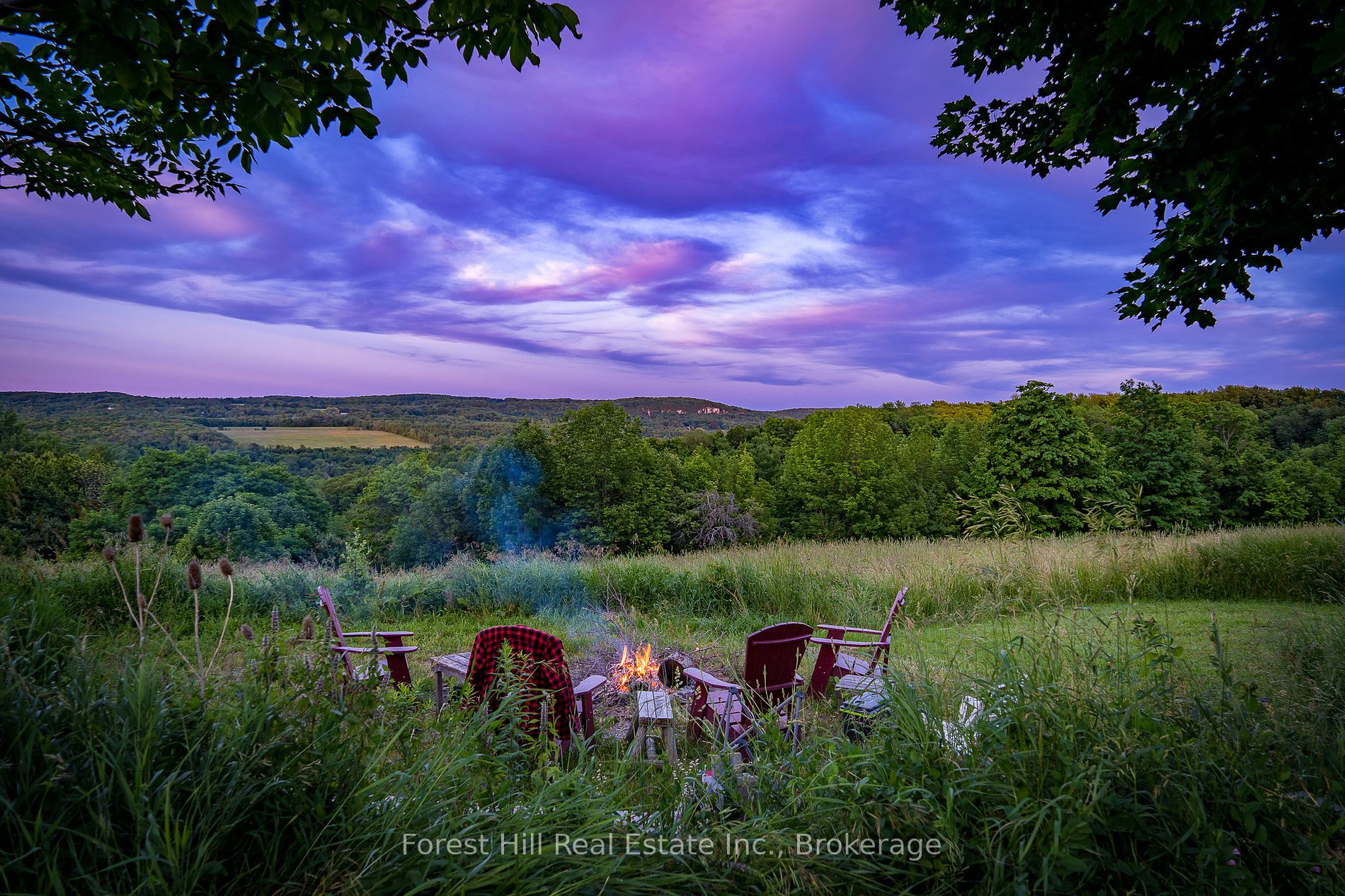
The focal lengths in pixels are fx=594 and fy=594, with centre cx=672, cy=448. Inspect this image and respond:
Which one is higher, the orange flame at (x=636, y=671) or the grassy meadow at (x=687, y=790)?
the grassy meadow at (x=687, y=790)

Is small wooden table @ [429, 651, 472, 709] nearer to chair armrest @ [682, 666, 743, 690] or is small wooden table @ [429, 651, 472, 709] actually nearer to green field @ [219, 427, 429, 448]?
chair armrest @ [682, 666, 743, 690]

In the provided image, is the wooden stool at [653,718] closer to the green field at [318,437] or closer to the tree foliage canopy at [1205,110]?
the tree foliage canopy at [1205,110]

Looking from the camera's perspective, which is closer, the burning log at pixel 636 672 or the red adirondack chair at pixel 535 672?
the red adirondack chair at pixel 535 672

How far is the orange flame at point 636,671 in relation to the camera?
4766mm

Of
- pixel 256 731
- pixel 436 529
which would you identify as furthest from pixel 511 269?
pixel 436 529

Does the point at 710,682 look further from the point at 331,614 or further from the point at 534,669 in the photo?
the point at 331,614

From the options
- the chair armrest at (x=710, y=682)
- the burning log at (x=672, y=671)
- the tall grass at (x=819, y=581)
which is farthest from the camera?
the tall grass at (x=819, y=581)

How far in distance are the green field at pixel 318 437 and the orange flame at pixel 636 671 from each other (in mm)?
29897

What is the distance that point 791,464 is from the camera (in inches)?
1816

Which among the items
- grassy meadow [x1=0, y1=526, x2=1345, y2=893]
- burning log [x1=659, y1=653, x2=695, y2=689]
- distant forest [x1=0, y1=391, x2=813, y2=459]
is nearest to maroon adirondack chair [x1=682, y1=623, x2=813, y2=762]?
burning log [x1=659, y1=653, x2=695, y2=689]

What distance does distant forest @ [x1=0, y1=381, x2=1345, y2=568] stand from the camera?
24.4m

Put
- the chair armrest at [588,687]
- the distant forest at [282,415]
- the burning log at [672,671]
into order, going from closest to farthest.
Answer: the chair armrest at [588,687]
the burning log at [672,671]
the distant forest at [282,415]

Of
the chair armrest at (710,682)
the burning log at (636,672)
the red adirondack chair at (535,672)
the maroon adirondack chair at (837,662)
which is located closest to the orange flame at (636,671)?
the burning log at (636,672)

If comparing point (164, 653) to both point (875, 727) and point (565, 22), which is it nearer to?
point (875, 727)
